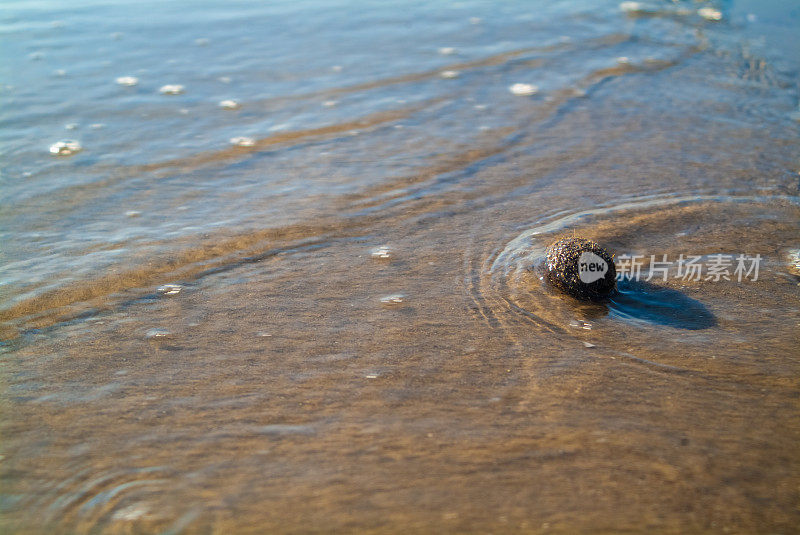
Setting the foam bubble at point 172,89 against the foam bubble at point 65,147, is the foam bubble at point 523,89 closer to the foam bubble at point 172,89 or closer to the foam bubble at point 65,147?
the foam bubble at point 172,89

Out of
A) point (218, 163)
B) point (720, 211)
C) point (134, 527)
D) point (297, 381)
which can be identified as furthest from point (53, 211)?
point (720, 211)

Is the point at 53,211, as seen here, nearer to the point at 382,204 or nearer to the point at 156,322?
the point at 156,322

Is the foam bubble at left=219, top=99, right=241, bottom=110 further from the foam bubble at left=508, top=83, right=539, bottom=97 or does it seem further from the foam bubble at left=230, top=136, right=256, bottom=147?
the foam bubble at left=508, top=83, right=539, bottom=97

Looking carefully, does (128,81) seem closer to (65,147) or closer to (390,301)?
(65,147)

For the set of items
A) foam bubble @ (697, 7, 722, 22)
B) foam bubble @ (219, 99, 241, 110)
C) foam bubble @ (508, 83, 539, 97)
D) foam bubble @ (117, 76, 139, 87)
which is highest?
foam bubble @ (697, 7, 722, 22)

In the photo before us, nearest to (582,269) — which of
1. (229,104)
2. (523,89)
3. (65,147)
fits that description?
(523,89)

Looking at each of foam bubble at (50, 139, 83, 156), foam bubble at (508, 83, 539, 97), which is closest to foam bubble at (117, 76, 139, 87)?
foam bubble at (50, 139, 83, 156)
